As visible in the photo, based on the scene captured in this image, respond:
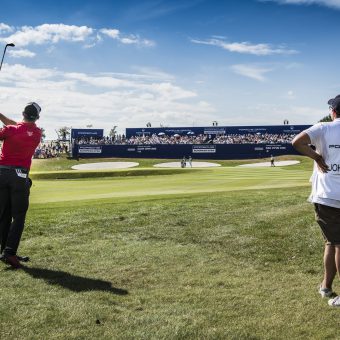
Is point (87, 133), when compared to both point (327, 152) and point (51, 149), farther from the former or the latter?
point (327, 152)

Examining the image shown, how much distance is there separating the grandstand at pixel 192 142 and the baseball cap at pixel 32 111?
6354cm

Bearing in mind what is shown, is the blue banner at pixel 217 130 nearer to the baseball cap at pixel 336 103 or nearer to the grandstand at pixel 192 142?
the grandstand at pixel 192 142

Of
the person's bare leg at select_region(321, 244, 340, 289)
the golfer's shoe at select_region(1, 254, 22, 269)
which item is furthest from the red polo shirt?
the person's bare leg at select_region(321, 244, 340, 289)

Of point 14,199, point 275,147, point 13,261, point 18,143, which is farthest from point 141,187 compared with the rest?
point 275,147

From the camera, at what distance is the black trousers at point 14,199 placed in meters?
7.61

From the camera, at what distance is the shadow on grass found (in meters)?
6.37

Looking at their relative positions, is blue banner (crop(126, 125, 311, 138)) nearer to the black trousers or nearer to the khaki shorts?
the black trousers

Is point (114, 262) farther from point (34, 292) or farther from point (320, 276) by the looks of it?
point (320, 276)

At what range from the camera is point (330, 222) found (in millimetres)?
5727

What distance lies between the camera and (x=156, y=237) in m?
9.65

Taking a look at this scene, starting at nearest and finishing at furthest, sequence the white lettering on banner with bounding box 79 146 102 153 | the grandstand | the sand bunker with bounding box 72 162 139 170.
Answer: the sand bunker with bounding box 72 162 139 170
the grandstand
the white lettering on banner with bounding box 79 146 102 153

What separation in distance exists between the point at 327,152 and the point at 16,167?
4.72 metres

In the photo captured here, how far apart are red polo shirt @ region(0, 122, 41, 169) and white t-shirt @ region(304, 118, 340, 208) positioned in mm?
4339

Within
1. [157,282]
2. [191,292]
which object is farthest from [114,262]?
[191,292]
